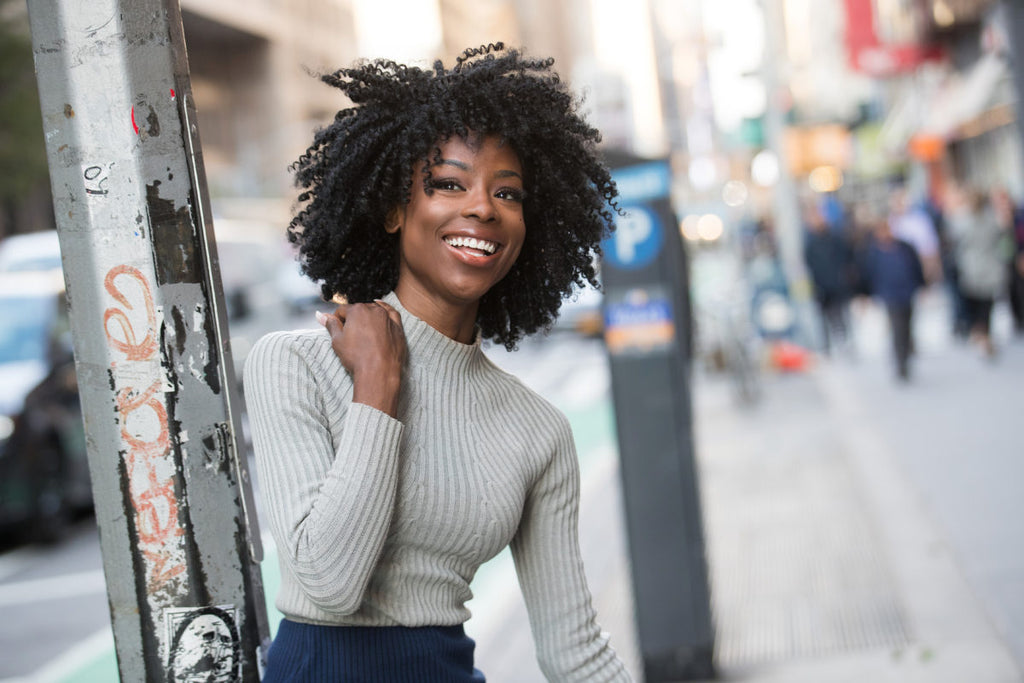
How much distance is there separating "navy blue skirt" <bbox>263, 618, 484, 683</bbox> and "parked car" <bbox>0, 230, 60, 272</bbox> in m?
9.34

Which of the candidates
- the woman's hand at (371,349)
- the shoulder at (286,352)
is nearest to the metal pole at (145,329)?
the shoulder at (286,352)

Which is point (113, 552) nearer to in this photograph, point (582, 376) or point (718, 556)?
point (718, 556)

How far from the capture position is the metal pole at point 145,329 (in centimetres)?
197

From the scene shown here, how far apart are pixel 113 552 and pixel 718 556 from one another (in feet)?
18.2

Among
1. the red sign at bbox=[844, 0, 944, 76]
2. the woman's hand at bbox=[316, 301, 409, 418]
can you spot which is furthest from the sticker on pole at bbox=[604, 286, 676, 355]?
the red sign at bbox=[844, 0, 944, 76]

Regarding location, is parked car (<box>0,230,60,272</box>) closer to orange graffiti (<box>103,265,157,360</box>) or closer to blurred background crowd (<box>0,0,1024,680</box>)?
blurred background crowd (<box>0,0,1024,680</box>)

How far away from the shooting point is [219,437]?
2.05 metres

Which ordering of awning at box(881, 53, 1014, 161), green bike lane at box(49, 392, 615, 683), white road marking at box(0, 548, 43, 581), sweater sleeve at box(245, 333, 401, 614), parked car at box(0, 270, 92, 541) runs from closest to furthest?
sweater sleeve at box(245, 333, 401, 614), green bike lane at box(49, 392, 615, 683), white road marking at box(0, 548, 43, 581), parked car at box(0, 270, 92, 541), awning at box(881, 53, 1014, 161)

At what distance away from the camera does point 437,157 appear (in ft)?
7.03

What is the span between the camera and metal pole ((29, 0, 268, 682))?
1.97 m

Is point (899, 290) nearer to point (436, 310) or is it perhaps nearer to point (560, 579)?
point (560, 579)

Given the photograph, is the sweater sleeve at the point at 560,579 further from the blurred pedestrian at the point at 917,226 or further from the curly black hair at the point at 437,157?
the blurred pedestrian at the point at 917,226

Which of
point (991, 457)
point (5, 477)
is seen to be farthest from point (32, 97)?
point (991, 457)

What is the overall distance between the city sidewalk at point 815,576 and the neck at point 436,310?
3305 mm
